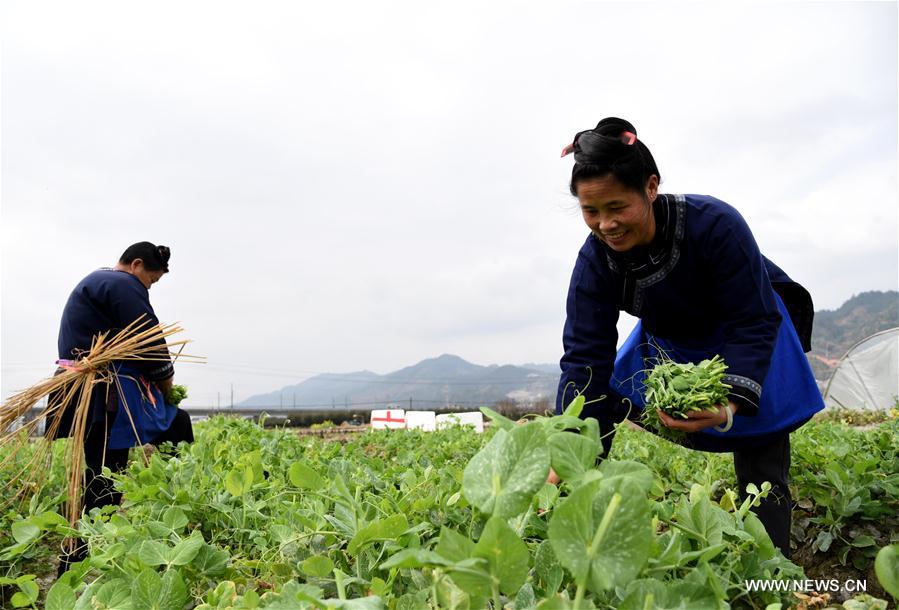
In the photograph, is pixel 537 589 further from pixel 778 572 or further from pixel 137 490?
pixel 137 490

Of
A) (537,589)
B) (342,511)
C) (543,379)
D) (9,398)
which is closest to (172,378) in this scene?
(9,398)

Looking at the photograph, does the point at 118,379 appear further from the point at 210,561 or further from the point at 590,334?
the point at 210,561

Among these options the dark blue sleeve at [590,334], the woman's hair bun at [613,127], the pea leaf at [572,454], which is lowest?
the pea leaf at [572,454]

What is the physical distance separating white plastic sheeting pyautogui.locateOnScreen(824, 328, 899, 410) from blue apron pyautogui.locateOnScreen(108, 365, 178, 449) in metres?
13.3

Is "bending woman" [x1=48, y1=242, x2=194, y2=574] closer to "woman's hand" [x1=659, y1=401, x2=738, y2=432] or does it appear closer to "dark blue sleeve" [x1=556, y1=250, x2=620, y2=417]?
"dark blue sleeve" [x1=556, y1=250, x2=620, y2=417]

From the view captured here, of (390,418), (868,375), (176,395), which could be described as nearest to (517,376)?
(868,375)

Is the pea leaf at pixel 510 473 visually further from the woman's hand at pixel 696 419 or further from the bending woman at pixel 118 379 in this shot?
the bending woman at pixel 118 379

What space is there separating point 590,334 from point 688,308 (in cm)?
34

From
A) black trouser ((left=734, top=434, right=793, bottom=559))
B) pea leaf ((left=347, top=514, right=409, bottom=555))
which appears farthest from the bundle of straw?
black trouser ((left=734, top=434, right=793, bottom=559))

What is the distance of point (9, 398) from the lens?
2680mm

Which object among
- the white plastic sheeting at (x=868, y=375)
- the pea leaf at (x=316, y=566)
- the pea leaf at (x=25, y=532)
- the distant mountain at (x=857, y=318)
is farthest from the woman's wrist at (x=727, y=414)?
the distant mountain at (x=857, y=318)

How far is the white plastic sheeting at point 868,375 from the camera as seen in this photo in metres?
13.2

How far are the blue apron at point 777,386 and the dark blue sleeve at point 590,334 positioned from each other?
123 millimetres

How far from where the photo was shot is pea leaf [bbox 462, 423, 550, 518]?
66 centimetres
